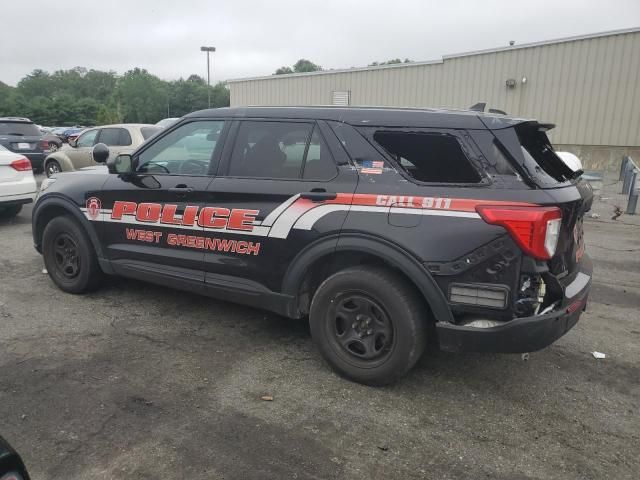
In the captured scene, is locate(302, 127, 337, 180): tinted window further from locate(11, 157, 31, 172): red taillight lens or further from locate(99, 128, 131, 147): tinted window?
locate(99, 128, 131, 147): tinted window

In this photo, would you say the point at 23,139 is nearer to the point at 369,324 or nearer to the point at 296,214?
the point at 296,214

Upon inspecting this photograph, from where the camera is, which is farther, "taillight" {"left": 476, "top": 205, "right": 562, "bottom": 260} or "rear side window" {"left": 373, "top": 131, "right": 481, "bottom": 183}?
"rear side window" {"left": 373, "top": 131, "right": 481, "bottom": 183}

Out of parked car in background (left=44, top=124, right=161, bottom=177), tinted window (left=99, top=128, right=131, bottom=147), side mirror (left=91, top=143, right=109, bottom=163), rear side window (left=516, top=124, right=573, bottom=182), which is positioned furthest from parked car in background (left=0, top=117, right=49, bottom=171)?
rear side window (left=516, top=124, right=573, bottom=182)

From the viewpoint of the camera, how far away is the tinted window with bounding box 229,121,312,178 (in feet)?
11.9

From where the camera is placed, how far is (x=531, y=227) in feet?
9.18

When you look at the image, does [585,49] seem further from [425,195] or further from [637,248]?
[425,195]

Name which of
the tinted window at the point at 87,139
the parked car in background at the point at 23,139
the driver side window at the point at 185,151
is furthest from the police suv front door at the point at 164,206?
the parked car in background at the point at 23,139

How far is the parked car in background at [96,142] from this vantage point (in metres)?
11.9

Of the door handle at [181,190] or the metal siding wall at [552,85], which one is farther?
the metal siding wall at [552,85]

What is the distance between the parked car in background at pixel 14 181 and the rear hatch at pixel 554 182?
7.77 metres

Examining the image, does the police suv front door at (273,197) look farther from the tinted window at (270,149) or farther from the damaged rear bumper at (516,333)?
the damaged rear bumper at (516,333)

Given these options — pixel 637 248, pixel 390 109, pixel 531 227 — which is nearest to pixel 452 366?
pixel 531 227

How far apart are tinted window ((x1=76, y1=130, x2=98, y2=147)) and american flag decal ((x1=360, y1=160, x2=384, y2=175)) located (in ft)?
36.6

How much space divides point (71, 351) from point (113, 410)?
1012 mm
